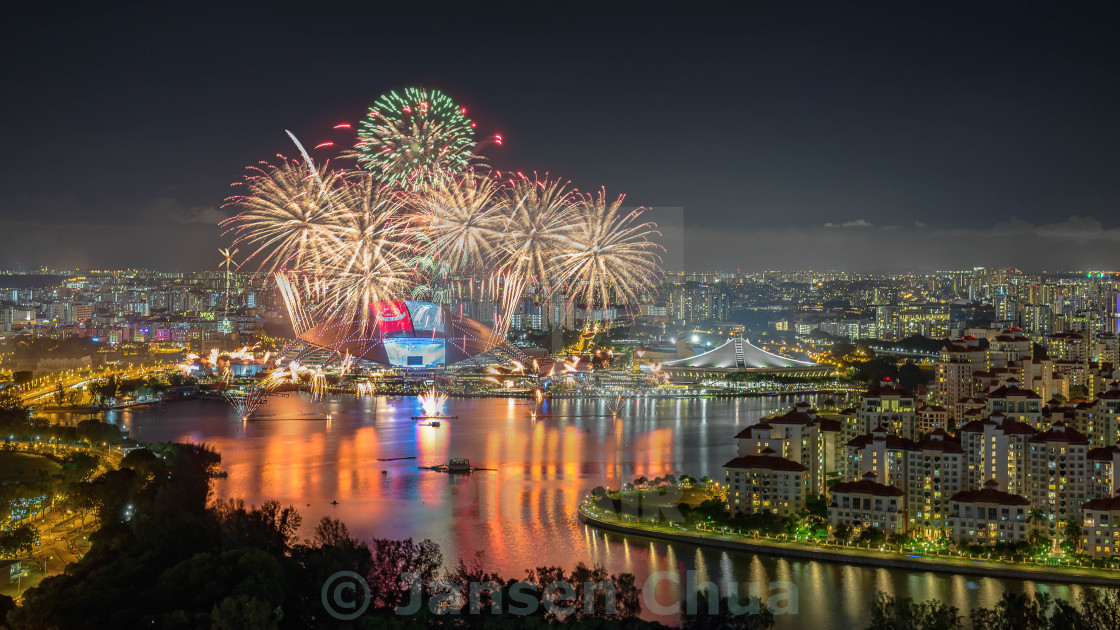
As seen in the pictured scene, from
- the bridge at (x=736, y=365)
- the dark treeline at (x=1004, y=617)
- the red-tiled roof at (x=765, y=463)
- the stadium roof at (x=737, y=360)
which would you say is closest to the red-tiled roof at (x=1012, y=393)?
the red-tiled roof at (x=765, y=463)

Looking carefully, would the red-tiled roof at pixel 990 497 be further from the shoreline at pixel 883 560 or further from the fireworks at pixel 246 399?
the fireworks at pixel 246 399

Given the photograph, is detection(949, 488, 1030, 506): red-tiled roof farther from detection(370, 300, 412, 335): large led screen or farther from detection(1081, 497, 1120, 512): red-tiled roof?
detection(370, 300, 412, 335): large led screen

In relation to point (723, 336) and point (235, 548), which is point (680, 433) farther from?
point (723, 336)

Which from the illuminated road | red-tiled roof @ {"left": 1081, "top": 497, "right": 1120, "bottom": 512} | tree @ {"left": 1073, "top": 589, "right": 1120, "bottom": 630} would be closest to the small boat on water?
red-tiled roof @ {"left": 1081, "top": 497, "right": 1120, "bottom": 512}

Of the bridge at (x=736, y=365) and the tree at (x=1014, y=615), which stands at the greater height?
the bridge at (x=736, y=365)

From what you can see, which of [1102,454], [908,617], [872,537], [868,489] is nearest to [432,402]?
[868,489]

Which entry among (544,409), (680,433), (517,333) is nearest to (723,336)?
(517,333)

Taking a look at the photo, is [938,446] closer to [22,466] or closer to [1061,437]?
[1061,437]
